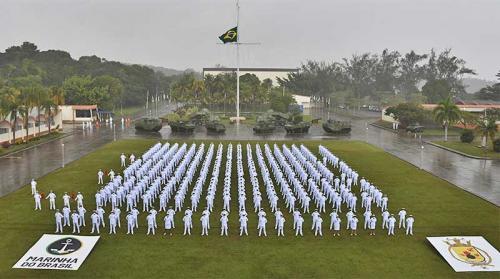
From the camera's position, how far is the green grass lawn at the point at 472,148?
43125mm

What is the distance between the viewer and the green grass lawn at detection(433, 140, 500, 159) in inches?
1698

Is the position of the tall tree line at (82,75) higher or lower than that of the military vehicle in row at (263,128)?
higher

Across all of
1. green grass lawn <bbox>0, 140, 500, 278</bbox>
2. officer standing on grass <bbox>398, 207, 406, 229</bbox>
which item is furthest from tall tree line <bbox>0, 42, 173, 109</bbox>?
officer standing on grass <bbox>398, 207, 406, 229</bbox>

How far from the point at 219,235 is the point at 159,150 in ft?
60.9

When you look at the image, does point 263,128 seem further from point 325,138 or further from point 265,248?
point 265,248

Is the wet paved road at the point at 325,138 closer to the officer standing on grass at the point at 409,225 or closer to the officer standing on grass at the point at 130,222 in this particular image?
the officer standing on grass at the point at 409,225

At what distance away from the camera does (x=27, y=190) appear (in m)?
27.9

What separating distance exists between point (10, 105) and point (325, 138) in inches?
1362

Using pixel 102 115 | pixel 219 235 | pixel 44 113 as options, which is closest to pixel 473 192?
pixel 219 235

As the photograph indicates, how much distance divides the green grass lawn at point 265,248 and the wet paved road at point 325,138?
14.8ft

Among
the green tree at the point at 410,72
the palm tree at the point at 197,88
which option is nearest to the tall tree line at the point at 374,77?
A: the green tree at the point at 410,72

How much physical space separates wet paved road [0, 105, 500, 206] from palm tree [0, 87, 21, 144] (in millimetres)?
3962

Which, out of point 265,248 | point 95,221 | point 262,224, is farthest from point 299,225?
point 95,221

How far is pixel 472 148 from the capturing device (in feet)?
154
